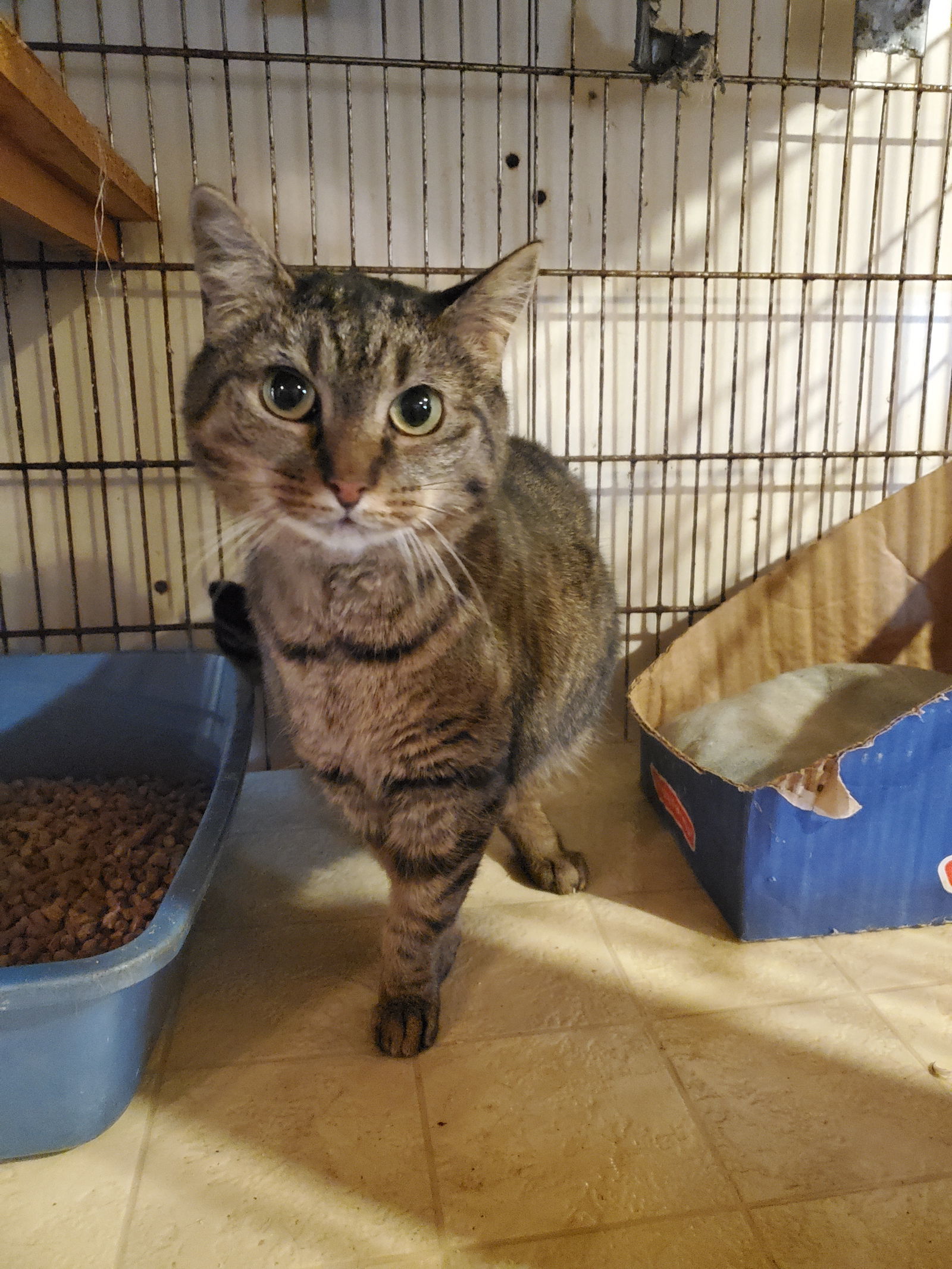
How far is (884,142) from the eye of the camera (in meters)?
1.68

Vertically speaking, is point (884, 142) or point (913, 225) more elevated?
point (884, 142)

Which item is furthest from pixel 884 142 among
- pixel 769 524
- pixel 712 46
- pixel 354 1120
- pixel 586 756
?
pixel 354 1120

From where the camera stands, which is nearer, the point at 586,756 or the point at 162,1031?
the point at 162,1031

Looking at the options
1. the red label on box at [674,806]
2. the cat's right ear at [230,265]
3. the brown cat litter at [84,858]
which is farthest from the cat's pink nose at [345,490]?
the red label on box at [674,806]

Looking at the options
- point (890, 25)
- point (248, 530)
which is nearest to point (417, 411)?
point (248, 530)

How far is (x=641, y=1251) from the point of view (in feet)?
2.47

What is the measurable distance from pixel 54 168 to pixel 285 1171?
1.33m

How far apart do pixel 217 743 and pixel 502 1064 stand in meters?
0.76

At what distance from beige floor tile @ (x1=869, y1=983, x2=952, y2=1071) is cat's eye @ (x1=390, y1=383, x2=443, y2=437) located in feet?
3.10

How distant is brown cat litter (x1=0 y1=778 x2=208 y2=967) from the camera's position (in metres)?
1.04

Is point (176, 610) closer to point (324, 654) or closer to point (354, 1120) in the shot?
point (324, 654)

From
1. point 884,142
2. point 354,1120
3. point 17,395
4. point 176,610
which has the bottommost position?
point 354,1120

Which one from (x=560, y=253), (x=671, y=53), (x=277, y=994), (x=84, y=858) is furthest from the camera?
(x=560, y=253)

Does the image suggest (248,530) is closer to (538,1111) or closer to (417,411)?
(417,411)
